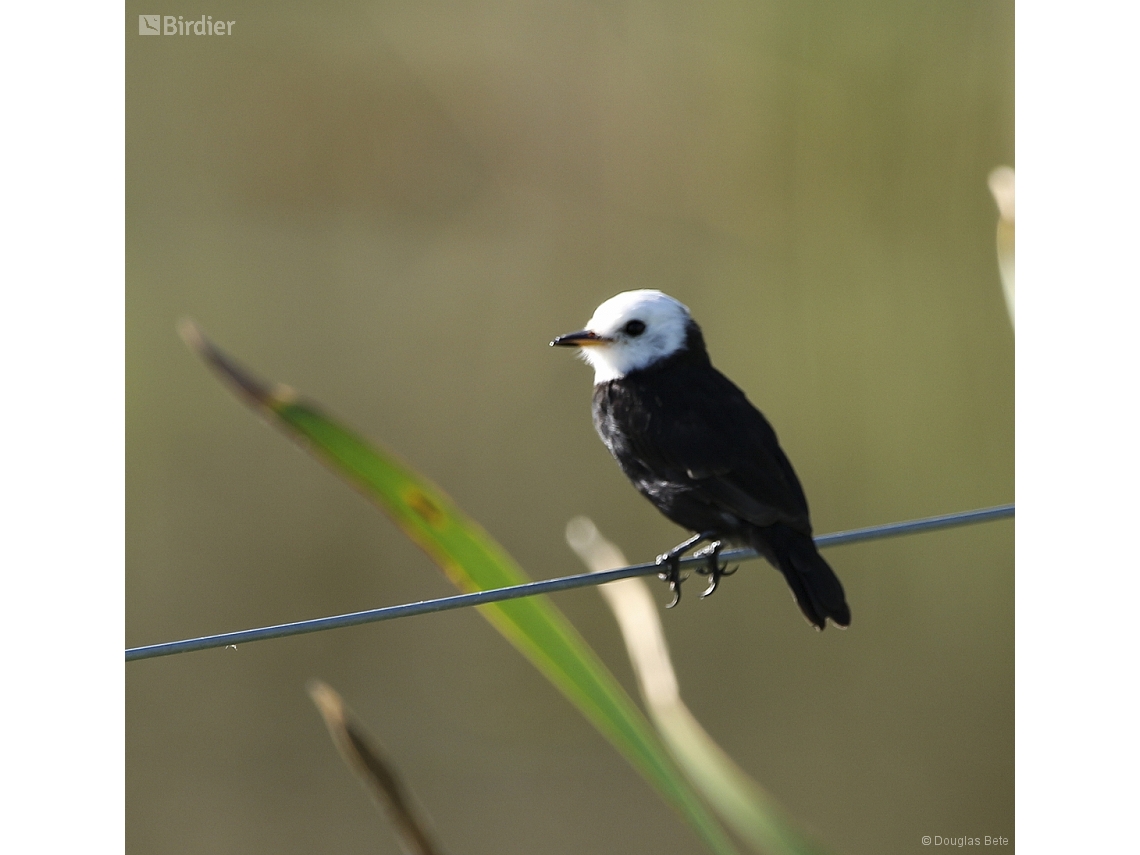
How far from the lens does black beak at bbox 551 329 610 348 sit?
356 centimetres

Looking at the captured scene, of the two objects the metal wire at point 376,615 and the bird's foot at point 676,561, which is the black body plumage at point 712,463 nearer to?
the bird's foot at point 676,561

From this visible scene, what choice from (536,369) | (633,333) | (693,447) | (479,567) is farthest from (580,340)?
(536,369)

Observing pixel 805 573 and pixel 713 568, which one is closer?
pixel 805 573

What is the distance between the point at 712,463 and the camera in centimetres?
319

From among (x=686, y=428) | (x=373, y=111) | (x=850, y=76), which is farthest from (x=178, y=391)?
(x=850, y=76)

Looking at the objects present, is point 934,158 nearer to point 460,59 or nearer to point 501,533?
point 460,59

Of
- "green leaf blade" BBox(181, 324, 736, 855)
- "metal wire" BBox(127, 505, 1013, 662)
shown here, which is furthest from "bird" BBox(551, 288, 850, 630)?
"green leaf blade" BBox(181, 324, 736, 855)

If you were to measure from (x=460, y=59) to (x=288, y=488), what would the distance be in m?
2.08

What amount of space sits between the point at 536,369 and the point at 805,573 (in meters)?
2.41

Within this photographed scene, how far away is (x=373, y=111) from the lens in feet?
16.3

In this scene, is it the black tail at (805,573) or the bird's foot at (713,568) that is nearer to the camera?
the black tail at (805,573)

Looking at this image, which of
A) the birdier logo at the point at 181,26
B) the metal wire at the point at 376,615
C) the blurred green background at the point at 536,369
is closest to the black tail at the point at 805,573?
the metal wire at the point at 376,615

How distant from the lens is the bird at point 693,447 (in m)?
3.05

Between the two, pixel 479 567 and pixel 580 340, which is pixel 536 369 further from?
pixel 479 567
